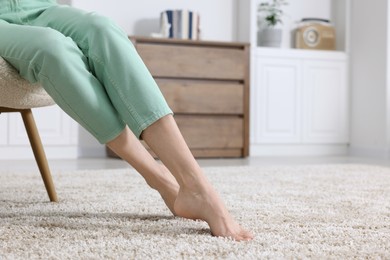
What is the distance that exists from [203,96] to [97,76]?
8.95 ft

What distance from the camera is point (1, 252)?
103 centimetres

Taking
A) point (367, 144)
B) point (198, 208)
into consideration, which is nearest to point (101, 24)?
point (198, 208)

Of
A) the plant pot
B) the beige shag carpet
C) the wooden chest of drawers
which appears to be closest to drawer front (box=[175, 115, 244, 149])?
the wooden chest of drawers

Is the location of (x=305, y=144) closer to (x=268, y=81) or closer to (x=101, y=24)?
(x=268, y=81)

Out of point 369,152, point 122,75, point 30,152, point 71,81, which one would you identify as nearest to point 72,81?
point 71,81

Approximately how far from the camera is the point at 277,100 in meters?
4.30

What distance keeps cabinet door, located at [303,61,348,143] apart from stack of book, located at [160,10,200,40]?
951 mm

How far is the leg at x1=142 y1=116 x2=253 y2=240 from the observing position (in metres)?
1.17

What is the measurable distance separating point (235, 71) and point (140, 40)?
0.71 meters

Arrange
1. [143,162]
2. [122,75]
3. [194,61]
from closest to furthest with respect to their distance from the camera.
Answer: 1. [122,75]
2. [143,162]
3. [194,61]

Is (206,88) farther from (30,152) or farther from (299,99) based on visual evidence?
(30,152)

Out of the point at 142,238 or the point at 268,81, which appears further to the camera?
the point at 268,81

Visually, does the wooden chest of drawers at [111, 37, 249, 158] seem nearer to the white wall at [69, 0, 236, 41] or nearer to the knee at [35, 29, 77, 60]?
the white wall at [69, 0, 236, 41]

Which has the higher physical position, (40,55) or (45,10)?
(45,10)
